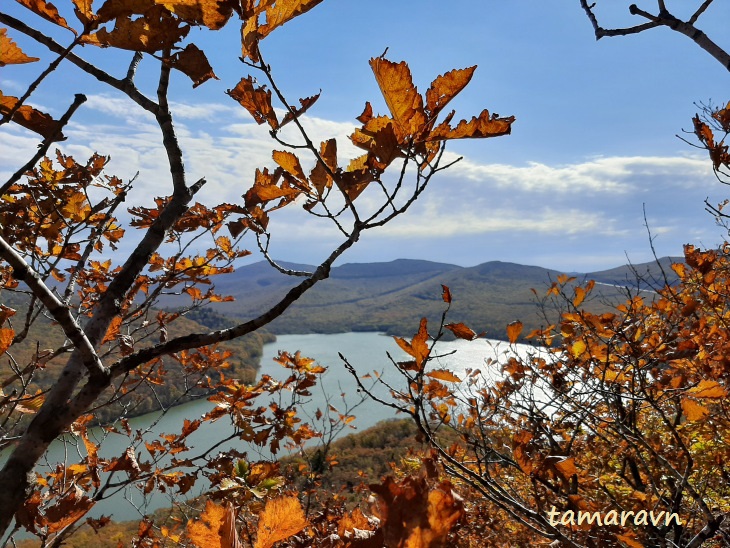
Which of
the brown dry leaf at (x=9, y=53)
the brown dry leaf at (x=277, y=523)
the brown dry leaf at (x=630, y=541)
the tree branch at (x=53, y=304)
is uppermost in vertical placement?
the brown dry leaf at (x=9, y=53)

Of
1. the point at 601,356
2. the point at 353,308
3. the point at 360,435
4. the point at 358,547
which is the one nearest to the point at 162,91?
the point at 358,547

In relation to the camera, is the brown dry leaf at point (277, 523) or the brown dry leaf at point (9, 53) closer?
the brown dry leaf at point (277, 523)

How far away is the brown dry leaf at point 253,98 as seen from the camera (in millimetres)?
964

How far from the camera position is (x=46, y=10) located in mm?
753

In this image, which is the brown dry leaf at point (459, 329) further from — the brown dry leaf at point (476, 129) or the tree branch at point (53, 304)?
the tree branch at point (53, 304)

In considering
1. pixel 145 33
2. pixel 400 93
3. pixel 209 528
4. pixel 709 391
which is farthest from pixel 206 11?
pixel 709 391

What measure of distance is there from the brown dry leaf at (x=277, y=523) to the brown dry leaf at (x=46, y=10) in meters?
0.95

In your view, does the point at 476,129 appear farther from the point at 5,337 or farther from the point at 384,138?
the point at 5,337

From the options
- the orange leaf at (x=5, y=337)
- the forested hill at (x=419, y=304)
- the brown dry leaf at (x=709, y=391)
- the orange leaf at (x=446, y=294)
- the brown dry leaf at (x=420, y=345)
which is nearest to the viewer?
the orange leaf at (x=5, y=337)

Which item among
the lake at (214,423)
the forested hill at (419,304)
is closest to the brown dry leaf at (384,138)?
the lake at (214,423)

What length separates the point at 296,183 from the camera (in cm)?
116

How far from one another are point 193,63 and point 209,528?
0.94m

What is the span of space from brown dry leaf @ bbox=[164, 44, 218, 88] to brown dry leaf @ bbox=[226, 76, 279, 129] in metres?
0.06

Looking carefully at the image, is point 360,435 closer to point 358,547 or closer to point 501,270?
point 358,547
